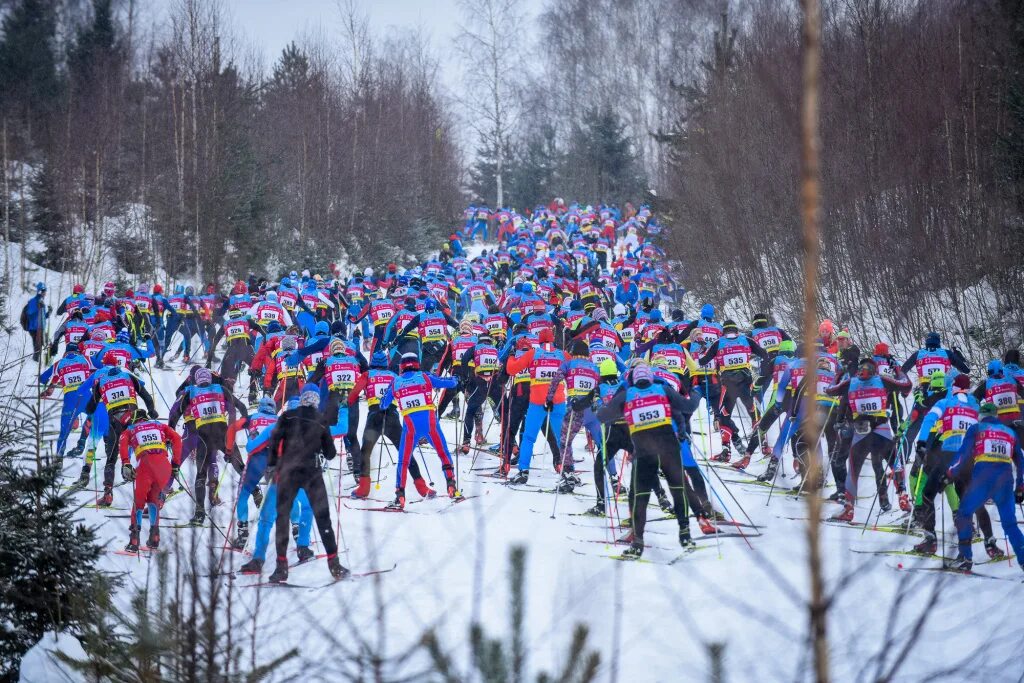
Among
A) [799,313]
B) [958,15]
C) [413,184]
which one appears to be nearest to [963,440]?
[799,313]

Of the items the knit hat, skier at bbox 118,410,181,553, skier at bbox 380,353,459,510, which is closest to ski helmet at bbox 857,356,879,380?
skier at bbox 380,353,459,510

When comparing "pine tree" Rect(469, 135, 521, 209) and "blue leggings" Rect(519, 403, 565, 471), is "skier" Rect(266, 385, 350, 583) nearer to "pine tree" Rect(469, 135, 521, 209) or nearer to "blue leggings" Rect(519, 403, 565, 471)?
"blue leggings" Rect(519, 403, 565, 471)

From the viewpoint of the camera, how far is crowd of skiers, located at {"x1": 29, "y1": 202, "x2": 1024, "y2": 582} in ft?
27.8

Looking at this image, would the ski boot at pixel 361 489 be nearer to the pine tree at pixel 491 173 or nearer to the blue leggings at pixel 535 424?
the blue leggings at pixel 535 424

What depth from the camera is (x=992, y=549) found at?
28.5 ft

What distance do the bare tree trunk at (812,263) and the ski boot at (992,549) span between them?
27.3 ft

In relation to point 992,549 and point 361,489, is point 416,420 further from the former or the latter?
point 992,549

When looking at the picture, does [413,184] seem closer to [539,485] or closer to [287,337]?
[287,337]

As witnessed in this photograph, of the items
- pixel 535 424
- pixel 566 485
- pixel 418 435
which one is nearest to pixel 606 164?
pixel 535 424

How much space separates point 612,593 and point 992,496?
3.82 m

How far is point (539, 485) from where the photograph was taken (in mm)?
12133

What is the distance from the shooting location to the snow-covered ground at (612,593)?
232 inches

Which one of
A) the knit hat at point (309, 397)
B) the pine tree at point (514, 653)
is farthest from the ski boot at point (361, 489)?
the pine tree at point (514, 653)

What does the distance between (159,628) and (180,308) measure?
58.7 ft
